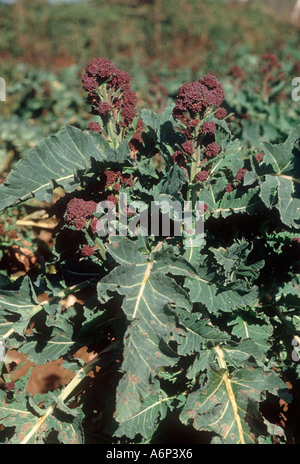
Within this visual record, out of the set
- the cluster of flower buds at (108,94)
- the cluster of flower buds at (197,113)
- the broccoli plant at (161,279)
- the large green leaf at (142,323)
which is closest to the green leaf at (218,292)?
the broccoli plant at (161,279)

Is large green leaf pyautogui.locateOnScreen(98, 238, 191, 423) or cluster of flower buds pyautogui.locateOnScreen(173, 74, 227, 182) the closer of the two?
large green leaf pyautogui.locateOnScreen(98, 238, 191, 423)

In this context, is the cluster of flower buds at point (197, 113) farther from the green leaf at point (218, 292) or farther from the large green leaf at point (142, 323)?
the large green leaf at point (142, 323)

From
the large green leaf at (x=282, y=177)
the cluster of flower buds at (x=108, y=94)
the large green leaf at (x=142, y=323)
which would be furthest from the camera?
the cluster of flower buds at (x=108, y=94)

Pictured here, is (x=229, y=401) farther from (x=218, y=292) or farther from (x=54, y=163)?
(x=54, y=163)

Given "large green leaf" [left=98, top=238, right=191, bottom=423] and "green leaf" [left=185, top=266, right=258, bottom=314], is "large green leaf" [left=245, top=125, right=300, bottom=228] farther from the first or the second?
"large green leaf" [left=98, top=238, right=191, bottom=423]

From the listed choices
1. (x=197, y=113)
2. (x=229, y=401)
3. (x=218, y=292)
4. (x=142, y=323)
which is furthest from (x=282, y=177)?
(x=229, y=401)

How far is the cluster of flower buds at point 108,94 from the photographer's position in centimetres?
198

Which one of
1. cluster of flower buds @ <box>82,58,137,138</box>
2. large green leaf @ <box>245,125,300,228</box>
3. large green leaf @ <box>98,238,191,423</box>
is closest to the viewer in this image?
large green leaf @ <box>98,238,191,423</box>

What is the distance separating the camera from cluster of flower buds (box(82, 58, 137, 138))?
1979mm

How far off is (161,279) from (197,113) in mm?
786

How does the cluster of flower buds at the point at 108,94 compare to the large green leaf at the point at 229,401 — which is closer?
the large green leaf at the point at 229,401

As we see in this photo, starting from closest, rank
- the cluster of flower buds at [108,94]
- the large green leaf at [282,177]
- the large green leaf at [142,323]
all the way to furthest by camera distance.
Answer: the large green leaf at [142,323], the large green leaf at [282,177], the cluster of flower buds at [108,94]

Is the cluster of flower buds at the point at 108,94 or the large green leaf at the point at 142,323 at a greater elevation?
the cluster of flower buds at the point at 108,94

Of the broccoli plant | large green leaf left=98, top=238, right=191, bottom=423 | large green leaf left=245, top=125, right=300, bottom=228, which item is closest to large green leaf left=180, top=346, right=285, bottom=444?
the broccoli plant
